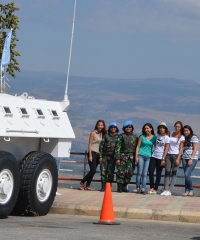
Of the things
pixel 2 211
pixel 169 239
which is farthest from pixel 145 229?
pixel 2 211

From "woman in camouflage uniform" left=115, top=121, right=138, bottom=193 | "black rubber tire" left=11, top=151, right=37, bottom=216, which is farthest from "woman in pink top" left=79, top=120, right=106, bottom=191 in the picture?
"black rubber tire" left=11, top=151, right=37, bottom=216

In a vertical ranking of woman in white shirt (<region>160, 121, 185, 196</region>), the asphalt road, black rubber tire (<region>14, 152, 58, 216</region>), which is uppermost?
woman in white shirt (<region>160, 121, 185, 196</region>)

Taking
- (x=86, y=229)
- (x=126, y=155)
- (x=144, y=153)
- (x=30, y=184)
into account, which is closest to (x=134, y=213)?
(x=30, y=184)

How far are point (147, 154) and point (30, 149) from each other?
13.4ft

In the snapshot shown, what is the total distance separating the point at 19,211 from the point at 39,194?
1.74 feet

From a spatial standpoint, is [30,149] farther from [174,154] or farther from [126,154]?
[174,154]

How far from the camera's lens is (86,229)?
13789 mm

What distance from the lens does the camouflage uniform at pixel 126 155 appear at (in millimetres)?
20000

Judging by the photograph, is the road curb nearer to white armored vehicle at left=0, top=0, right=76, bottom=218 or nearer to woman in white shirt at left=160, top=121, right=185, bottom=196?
white armored vehicle at left=0, top=0, right=76, bottom=218

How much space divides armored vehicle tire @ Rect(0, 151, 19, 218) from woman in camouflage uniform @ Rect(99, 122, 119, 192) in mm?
4983

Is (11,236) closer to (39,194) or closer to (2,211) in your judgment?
(2,211)

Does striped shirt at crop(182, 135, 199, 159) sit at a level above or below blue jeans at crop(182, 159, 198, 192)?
above

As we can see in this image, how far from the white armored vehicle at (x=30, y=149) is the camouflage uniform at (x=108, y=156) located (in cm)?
278

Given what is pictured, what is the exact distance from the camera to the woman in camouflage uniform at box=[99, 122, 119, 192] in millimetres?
20016
